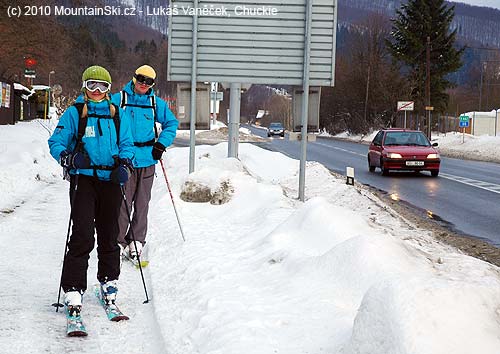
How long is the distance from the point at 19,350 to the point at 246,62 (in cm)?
867

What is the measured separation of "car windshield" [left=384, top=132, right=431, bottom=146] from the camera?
21.9 meters

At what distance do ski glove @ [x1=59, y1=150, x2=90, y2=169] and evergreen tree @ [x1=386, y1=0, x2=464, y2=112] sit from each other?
55.4m

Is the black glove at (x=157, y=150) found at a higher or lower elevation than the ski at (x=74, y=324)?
higher

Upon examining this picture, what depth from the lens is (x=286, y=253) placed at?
625 centimetres

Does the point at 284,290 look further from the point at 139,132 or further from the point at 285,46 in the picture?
the point at 285,46

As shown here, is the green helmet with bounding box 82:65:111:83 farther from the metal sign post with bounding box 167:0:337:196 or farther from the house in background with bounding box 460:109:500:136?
the house in background with bounding box 460:109:500:136

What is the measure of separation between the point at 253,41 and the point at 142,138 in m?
5.77

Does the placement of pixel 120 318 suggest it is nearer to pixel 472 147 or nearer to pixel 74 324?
pixel 74 324

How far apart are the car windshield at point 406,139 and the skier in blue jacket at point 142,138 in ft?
51.7

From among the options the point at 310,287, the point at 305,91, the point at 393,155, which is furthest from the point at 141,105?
the point at 393,155

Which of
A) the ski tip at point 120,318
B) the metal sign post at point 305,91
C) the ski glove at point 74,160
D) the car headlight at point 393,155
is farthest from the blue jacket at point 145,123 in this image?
the car headlight at point 393,155

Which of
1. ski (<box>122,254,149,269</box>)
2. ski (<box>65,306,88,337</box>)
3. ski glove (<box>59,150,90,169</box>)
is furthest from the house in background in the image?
ski (<box>65,306,88,337</box>)

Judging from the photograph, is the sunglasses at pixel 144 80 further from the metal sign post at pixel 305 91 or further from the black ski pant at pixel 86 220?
the metal sign post at pixel 305 91

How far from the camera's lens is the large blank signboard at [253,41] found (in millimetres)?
12141
